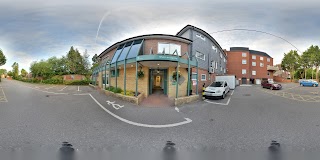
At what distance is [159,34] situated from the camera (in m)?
11.7

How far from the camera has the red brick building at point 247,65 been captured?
3531 centimetres

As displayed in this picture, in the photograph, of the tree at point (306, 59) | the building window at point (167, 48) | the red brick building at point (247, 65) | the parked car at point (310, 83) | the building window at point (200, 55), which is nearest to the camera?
the building window at point (167, 48)

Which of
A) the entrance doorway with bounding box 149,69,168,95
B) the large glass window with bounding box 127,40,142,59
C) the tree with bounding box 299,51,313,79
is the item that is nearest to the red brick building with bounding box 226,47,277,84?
the tree with bounding box 299,51,313,79

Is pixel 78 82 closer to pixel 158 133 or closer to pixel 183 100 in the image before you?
pixel 183 100

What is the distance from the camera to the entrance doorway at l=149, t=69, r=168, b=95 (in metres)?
11.7

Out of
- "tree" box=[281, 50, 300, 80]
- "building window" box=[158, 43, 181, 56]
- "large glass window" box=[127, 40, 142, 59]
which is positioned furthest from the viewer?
"tree" box=[281, 50, 300, 80]

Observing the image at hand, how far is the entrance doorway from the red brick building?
93.0ft

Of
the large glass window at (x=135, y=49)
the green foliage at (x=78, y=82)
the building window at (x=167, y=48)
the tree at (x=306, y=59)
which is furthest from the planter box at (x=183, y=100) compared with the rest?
the tree at (x=306, y=59)

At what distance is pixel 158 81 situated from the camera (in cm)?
1230

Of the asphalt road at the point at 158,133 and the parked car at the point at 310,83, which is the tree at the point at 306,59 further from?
the asphalt road at the point at 158,133

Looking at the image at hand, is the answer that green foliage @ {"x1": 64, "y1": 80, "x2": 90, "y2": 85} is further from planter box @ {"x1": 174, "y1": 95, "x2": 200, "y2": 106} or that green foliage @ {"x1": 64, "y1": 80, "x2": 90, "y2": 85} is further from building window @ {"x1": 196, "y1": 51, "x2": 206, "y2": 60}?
planter box @ {"x1": 174, "y1": 95, "x2": 200, "y2": 106}

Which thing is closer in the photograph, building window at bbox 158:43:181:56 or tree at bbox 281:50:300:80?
building window at bbox 158:43:181:56

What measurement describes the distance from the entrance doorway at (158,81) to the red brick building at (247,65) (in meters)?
28.3

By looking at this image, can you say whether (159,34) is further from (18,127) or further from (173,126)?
(18,127)
